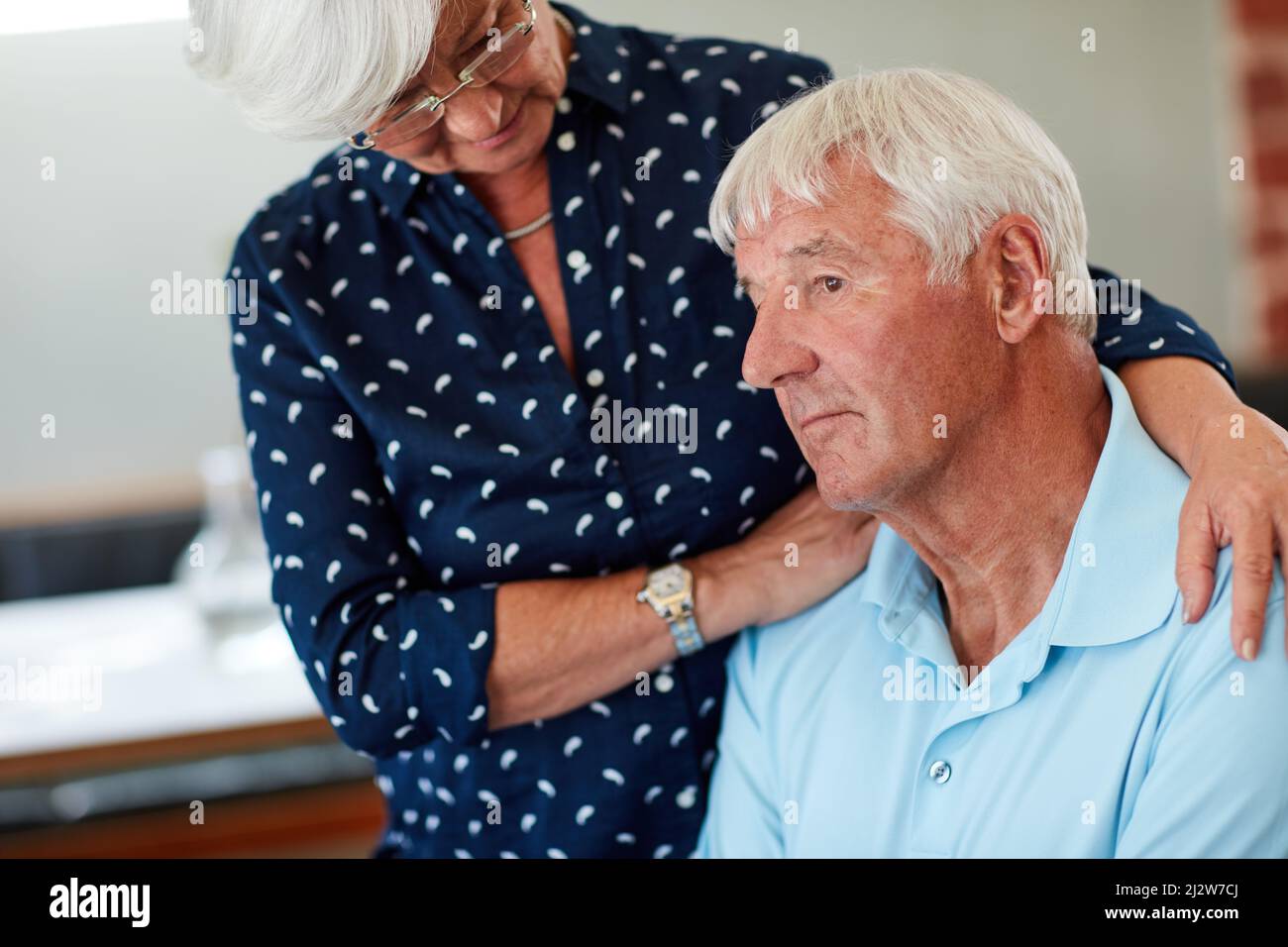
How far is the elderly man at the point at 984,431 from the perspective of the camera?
1117mm

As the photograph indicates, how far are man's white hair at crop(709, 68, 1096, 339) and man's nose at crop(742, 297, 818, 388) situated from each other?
0.09m

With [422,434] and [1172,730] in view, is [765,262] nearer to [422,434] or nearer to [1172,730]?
[422,434]

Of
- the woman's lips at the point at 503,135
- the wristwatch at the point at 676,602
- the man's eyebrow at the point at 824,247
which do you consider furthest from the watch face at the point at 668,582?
the woman's lips at the point at 503,135

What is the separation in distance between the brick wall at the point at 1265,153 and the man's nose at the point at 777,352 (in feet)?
9.46

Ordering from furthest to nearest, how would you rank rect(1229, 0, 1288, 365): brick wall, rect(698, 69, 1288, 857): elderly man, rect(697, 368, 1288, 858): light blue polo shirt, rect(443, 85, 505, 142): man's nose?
rect(1229, 0, 1288, 365): brick wall, rect(443, 85, 505, 142): man's nose, rect(698, 69, 1288, 857): elderly man, rect(697, 368, 1288, 858): light blue polo shirt

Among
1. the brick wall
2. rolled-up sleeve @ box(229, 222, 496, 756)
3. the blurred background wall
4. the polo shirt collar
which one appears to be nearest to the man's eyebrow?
the polo shirt collar

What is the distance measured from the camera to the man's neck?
118 centimetres

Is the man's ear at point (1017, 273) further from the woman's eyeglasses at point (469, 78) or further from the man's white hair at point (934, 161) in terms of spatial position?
the woman's eyeglasses at point (469, 78)

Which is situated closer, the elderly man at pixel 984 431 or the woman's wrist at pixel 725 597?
the elderly man at pixel 984 431

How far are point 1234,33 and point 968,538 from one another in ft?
10.3

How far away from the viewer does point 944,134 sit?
1138 millimetres

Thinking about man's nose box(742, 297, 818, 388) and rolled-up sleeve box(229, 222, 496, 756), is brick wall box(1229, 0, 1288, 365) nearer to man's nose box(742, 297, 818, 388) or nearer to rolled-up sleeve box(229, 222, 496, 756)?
man's nose box(742, 297, 818, 388)
